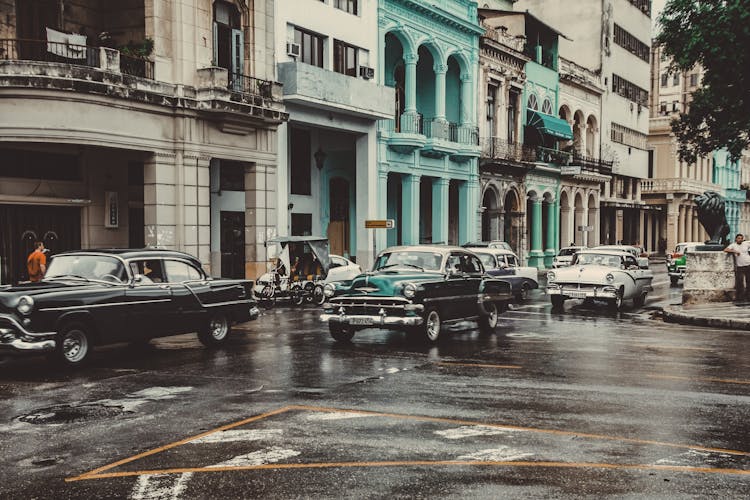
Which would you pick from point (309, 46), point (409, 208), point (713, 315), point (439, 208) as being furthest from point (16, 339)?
point (439, 208)

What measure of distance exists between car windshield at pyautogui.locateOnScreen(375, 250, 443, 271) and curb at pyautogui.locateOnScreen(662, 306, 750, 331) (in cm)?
672

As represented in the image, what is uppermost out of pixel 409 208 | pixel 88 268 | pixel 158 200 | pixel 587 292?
pixel 409 208

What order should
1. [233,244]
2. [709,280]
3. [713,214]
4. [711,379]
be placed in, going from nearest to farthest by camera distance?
[711,379]
[709,280]
[713,214]
[233,244]

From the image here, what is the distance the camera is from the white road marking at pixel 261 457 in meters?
7.09

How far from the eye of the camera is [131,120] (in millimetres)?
22891

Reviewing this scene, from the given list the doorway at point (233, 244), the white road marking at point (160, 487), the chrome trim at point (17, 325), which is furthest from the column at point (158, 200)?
the white road marking at point (160, 487)

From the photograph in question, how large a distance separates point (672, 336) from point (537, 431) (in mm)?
9586

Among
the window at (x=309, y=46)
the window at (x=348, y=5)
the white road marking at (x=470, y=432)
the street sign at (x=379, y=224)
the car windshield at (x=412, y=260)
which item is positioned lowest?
the white road marking at (x=470, y=432)

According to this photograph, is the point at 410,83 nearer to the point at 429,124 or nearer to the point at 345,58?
the point at 429,124

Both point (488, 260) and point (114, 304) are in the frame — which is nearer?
point (114, 304)

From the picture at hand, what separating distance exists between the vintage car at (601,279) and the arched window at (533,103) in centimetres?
2414

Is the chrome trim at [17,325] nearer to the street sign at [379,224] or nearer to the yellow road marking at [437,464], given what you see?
the yellow road marking at [437,464]

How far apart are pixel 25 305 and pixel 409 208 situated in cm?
2585

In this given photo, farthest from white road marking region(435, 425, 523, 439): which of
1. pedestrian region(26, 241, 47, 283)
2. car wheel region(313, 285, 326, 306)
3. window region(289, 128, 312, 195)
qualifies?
window region(289, 128, 312, 195)
